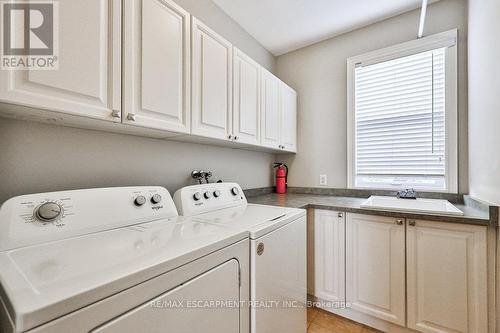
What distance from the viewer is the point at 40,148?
1052mm

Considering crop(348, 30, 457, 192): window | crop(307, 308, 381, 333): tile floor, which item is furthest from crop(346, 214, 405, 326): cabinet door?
crop(348, 30, 457, 192): window

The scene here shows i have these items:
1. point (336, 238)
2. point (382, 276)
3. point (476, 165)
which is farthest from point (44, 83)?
point (476, 165)

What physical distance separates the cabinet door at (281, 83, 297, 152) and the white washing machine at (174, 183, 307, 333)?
1.05 metres

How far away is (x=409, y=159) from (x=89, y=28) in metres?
2.55

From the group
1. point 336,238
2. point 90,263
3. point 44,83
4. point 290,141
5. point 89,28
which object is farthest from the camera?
point 290,141

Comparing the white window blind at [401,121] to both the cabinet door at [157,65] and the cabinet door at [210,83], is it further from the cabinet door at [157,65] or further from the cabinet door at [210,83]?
the cabinet door at [157,65]

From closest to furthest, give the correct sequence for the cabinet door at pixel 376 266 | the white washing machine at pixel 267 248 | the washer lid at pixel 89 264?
the washer lid at pixel 89 264 < the white washing machine at pixel 267 248 < the cabinet door at pixel 376 266

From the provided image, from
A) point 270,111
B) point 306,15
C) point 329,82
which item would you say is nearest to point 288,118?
point 270,111

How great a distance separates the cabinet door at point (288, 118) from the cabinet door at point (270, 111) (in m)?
0.11

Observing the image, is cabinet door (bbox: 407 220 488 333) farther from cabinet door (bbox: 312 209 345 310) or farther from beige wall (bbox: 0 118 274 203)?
beige wall (bbox: 0 118 274 203)

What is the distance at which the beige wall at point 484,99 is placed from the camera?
1269mm

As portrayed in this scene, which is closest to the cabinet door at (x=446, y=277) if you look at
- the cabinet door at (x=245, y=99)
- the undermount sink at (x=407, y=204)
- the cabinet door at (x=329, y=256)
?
the undermount sink at (x=407, y=204)

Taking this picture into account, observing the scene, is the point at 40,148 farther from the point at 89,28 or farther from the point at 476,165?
the point at 476,165

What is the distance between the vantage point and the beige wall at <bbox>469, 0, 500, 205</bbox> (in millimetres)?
1269
